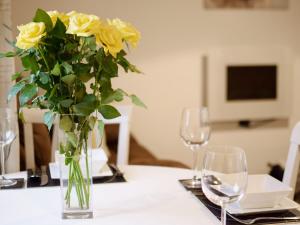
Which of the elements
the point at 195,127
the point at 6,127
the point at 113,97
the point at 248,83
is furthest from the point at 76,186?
the point at 248,83

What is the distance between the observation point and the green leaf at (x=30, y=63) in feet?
4.10

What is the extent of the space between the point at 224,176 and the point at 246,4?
3.42 m

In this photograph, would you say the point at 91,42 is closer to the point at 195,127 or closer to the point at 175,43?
the point at 195,127

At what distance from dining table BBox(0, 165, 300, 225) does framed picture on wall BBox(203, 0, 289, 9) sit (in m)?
2.72

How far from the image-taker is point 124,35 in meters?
1.28

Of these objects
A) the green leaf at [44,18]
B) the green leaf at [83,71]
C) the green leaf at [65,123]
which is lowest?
the green leaf at [65,123]

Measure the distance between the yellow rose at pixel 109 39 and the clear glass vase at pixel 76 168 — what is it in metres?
0.21

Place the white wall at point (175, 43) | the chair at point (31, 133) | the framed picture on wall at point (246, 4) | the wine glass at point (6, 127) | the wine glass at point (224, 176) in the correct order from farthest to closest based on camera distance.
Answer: the framed picture on wall at point (246, 4), the white wall at point (175, 43), the chair at point (31, 133), the wine glass at point (6, 127), the wine glass at point (224, 176)

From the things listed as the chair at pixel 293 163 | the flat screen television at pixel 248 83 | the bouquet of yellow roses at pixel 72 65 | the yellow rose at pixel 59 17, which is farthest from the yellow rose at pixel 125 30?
the flat screen television at pixel 248 83

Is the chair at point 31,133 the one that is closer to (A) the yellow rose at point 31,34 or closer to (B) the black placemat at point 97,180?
(B) the black placemat at point 97,180

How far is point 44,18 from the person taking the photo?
123 cm

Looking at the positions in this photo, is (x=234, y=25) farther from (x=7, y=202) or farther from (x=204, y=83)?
(x=7, y=202)

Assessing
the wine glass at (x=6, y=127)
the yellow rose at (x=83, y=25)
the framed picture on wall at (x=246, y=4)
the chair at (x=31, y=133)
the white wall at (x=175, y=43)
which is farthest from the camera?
the framed picture on wall at (x=246, y=4)

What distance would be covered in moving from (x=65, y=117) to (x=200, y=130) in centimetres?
58
